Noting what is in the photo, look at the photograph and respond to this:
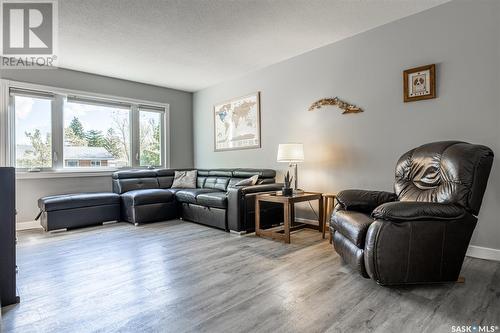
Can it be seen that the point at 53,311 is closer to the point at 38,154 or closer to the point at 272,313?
the point at 272,313

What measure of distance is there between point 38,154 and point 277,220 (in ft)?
12.5

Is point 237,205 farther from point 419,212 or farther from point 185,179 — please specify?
point 419,212

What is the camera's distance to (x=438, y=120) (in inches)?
112

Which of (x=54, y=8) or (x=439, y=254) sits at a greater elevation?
(x=54, y=8)

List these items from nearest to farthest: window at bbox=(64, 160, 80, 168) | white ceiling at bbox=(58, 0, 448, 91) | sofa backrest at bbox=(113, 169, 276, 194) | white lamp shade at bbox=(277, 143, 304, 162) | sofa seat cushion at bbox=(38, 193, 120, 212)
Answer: white ceiling at bbox=(58, 0, 448, 91)
white lamp shade at bbox=(277, 143, 304, 162)
sofa seat cushion at bbox=(38, 193, 120, 212)
sofa backrest at bbox=(113, 169, 276, 194)
window at bbox=(64, 160, 80, 168)

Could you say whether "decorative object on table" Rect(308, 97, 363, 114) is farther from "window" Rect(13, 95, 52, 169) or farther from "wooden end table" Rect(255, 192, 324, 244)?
"window" Rect(13, 95, 52, 169)

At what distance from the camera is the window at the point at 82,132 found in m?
4.28

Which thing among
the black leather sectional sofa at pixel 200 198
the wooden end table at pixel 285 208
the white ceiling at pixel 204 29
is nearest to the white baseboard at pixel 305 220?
the wooden end table at pixel 285 208

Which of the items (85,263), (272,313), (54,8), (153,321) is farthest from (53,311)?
(54,8)

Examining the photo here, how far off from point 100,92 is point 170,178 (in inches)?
75.9

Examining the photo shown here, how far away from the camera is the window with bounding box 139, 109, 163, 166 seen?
18.3 ft

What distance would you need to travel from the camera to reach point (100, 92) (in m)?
4.95

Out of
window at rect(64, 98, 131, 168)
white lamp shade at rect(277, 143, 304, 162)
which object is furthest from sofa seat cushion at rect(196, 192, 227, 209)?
window at rect(64, 98, 131, 168)

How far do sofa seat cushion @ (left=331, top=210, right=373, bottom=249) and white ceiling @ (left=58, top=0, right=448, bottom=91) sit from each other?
6.69 feet
